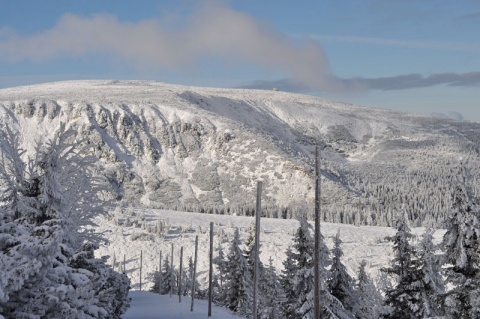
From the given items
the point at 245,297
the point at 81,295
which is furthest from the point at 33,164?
the point at 245,297

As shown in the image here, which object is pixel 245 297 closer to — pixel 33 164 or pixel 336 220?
pixel 33 164

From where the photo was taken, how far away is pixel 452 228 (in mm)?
17375

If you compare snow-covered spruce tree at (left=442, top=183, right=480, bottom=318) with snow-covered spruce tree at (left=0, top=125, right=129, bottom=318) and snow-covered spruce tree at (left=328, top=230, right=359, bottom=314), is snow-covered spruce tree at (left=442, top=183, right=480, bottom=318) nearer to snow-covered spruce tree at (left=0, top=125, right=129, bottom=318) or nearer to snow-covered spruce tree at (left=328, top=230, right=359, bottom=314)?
snow-covered spruce tree at (left=0, top=125, right=129, bottom=318)

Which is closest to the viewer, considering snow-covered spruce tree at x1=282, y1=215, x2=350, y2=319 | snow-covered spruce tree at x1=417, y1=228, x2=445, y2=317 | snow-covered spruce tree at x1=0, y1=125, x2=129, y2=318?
snow-covered spruce tree at x1=0, y1=125, x2=129, y2=318

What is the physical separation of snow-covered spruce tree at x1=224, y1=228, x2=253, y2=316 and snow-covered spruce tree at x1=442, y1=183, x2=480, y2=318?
30402mm

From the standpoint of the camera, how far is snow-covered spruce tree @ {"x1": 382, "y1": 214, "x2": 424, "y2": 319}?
2269 cm

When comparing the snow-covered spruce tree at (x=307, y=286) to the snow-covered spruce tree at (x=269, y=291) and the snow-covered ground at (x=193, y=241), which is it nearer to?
the snow-covered spruce tree at (x=269, y=291)

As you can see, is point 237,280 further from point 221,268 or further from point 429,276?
point 429,276

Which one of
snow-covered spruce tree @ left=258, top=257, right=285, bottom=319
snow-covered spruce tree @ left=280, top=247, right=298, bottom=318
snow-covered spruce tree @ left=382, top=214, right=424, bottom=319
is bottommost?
snow-covered spruce tree @ left=258, top=257, right=285, bottom=319

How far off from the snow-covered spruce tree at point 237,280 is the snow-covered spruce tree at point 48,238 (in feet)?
90.4

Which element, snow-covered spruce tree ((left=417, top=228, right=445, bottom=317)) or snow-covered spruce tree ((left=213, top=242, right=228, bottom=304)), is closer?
snow-covered spruce tree ((left=417, top=228, right=445, bottom=317))

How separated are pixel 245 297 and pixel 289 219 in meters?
120

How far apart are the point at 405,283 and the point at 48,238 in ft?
52.4

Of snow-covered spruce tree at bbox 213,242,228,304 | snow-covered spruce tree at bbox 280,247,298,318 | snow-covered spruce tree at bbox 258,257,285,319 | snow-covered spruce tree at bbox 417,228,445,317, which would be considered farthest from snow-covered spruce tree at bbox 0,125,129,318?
snow-covered spruce tree at bbox 213,242,228,304
